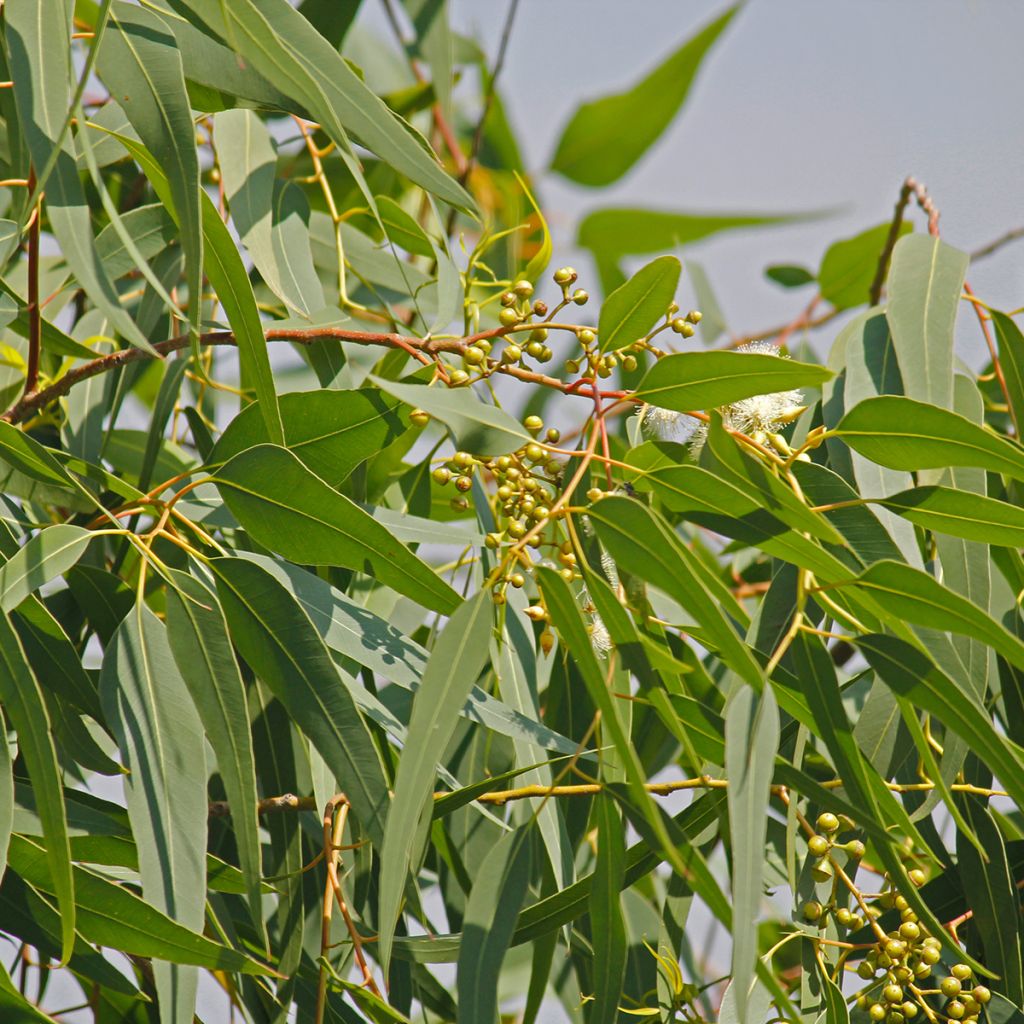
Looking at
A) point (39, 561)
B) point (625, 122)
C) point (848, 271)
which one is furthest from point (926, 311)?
point (625, 122)

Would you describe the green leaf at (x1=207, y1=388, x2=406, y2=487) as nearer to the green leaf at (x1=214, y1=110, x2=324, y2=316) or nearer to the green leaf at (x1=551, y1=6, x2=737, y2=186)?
the green leaf at (x1=214, y1=110, x2=324, y2=316)

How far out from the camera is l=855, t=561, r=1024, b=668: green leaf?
569 millimetres

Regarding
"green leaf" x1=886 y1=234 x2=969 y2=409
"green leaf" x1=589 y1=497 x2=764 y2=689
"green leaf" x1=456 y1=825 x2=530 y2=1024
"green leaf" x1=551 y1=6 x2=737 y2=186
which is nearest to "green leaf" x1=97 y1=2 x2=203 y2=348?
"green leaf" x1=589 y1=497 x2=764 y2=689

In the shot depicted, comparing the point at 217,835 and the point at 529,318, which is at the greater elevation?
the point at 529,318

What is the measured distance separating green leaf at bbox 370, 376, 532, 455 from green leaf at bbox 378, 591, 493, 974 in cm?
8

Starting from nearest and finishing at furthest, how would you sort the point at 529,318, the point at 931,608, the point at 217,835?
the point at 931,608
the point at 529,318
the point at 217,835

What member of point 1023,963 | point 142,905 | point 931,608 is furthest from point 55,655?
point 1023,963

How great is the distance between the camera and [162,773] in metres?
0.64

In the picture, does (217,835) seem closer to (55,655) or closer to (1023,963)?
(55,655)

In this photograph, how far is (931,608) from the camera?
23.0 inches

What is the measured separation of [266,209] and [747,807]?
63 centimetres

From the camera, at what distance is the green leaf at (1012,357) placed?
866 mm

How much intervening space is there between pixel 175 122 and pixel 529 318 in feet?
0.74

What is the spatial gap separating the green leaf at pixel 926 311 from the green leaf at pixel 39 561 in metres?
0.52
